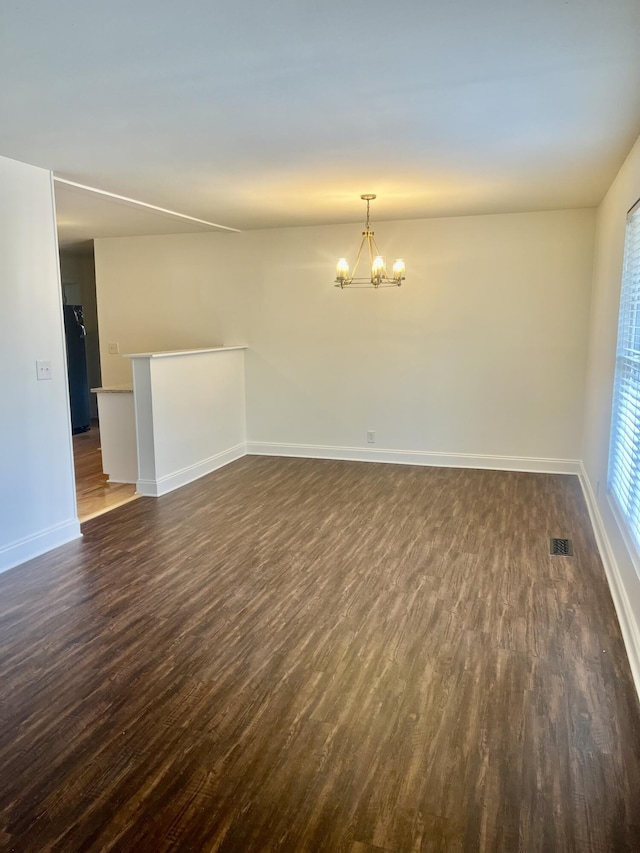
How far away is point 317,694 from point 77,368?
272 inches

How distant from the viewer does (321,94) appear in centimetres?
245

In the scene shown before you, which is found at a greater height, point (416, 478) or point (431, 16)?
point (431, 16)

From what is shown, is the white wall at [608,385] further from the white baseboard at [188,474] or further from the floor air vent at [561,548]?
the white baseboard at [188,474]

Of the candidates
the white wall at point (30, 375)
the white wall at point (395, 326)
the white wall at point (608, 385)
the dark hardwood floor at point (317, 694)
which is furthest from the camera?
the white wall at point (395, 326)

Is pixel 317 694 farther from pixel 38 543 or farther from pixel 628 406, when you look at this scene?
pixel 38 543

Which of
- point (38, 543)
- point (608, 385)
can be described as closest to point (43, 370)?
point (38, 543)

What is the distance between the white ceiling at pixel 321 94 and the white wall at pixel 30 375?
29cm

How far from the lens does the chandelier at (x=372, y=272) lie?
16.5 feet

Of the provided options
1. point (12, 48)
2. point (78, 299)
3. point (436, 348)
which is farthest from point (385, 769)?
point (78, 299)

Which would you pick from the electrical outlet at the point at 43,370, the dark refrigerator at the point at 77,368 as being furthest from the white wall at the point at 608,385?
the dark refrigerator at the point at 77,368

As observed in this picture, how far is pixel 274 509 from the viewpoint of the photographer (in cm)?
470

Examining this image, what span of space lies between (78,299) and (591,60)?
8.13 metres

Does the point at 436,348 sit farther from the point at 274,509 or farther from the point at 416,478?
the point at 274,509

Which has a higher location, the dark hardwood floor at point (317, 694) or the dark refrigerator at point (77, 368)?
the dark refrigerator at point (77, 368)
